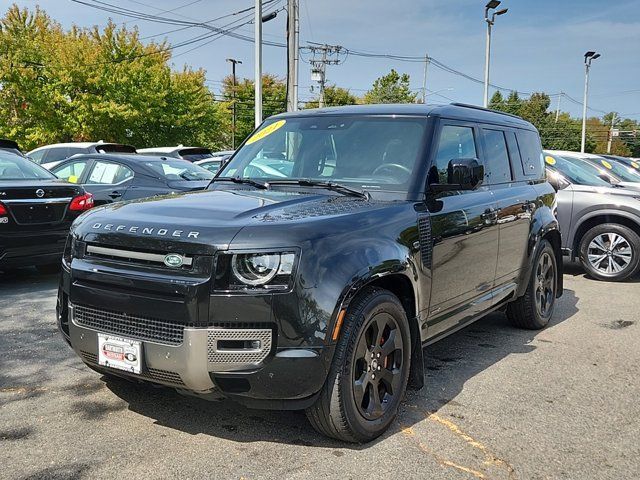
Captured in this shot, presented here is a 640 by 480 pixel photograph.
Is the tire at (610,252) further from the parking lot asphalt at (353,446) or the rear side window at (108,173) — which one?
the rear side window at (108,173)

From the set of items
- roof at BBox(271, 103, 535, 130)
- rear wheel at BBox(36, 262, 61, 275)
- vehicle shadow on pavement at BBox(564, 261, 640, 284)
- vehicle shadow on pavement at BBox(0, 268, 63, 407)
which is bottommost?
vehicle shadow on pavement at BBox(564, 261, 640, 284)

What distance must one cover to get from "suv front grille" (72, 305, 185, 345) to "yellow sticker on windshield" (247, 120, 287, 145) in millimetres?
2135

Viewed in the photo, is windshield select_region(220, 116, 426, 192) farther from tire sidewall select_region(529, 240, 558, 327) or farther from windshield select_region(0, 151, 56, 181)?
windshield select_region(0, 151, 56, 181)

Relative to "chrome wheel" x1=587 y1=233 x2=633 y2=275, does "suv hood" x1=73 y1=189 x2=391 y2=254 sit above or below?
above

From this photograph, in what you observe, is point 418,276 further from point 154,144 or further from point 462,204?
point 154,144

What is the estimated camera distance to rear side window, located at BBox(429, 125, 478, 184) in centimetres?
419

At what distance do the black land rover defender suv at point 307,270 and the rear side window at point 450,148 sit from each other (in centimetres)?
1

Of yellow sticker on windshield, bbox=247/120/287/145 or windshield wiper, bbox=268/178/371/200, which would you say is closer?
windshield wiper, bbox=268/178/371/200

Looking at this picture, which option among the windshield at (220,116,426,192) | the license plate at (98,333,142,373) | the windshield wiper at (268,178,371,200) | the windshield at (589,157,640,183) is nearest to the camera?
the license plate at (98,333,142,373)

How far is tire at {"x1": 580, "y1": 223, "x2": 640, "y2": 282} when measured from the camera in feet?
28.3

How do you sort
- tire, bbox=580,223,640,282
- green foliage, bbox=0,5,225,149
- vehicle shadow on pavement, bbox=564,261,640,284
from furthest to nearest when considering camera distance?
green foliage, bbox=0,5,225,149 < vehicle shadow on pavement, bbox=564,261,640,284 < tire, bbox=580,223,640,282

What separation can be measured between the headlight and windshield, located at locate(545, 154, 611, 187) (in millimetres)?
7330

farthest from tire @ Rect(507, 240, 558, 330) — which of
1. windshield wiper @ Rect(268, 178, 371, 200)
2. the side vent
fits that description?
windshield wiper @ Rect(268, 178, 371, 200)

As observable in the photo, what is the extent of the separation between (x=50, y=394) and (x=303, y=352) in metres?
1.98
